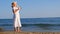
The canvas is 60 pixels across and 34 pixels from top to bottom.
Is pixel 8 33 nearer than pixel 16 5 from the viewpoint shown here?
Yes

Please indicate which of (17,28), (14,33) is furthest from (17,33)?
(17,28)

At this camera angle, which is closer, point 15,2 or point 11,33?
point 11,33

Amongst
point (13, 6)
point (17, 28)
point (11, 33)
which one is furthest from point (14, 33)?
point (13, 6)

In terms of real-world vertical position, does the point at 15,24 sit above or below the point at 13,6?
below

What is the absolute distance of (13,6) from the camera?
8.46 metres

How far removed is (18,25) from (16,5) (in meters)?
0.87

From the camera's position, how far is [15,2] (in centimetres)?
841

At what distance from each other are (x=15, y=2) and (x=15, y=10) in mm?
338

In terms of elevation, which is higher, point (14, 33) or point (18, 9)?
point (18, 9)

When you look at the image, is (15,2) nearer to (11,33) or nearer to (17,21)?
(17,21)

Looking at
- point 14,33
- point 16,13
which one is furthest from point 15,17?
point 14,33

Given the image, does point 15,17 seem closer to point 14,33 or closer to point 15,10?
point 15,10

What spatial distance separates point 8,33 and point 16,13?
1174 mm

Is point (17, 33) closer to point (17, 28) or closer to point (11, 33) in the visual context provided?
point (11, 33)
